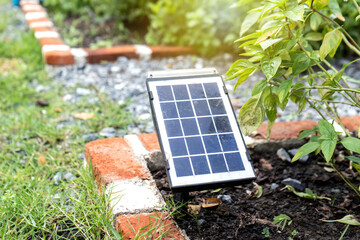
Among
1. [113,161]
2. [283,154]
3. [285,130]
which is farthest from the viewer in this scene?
[285,130]

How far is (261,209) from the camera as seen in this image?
1.70m

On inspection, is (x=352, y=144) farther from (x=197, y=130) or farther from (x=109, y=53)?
(x=109, y=53)

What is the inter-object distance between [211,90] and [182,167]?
40cm

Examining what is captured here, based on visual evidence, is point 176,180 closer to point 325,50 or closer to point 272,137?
point 325,50

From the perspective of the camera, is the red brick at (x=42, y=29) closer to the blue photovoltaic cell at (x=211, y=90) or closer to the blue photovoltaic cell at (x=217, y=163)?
the blue photovoltaic cell at (x=211, y=90)

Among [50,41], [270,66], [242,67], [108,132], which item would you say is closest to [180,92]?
[242,67]

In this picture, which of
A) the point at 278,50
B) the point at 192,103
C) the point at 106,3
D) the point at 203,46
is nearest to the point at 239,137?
the point at 192,103

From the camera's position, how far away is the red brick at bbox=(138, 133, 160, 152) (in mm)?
1928

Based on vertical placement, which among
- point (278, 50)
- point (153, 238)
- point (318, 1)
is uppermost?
point (318, 1)

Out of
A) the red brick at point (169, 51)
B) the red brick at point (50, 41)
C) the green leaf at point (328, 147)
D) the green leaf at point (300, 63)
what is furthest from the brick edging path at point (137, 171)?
the red brick at point (50, 41)

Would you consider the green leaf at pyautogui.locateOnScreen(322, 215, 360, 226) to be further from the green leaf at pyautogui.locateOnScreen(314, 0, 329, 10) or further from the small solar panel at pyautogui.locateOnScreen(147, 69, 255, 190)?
the green leaf at pyautogui.locateOnScreen(314, 0, 329, 10)

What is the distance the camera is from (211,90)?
1652 mm

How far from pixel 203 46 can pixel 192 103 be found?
230 cm

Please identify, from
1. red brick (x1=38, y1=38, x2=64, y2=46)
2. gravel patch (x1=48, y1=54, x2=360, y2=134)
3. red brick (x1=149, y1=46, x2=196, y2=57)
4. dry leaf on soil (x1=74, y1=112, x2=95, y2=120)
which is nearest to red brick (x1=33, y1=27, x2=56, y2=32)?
red brick (x1=38, y1=38, x2=64, y2=46)
